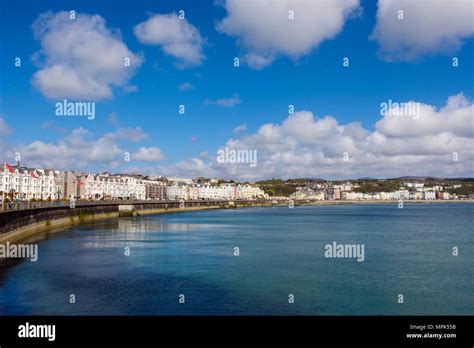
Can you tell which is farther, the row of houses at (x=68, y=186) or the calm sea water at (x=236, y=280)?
the row of houses at (x=68, y=186)

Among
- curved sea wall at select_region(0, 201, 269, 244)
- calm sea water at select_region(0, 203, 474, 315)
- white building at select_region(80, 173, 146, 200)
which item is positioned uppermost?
white building at select_region(80, 173, 146, 200)

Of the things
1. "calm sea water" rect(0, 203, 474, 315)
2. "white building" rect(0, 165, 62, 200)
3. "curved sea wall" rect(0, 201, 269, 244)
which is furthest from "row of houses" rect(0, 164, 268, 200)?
"calm sea water" rect(0, 203, 474, 315)

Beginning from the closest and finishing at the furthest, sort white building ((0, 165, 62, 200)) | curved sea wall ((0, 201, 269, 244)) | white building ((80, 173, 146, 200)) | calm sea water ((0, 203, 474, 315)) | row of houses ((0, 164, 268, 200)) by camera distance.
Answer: calm sea water ((0, 203, 474, 315))
curved sea wall ((0, 201, 269, 244))
white building ((0, 165, 62, 200))
row of houses ((0, 164, 268, 200))
white building ((80, 173, 146, 200))

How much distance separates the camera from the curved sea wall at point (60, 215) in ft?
137

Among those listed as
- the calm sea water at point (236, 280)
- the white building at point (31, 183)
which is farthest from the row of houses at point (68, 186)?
the calm sea water at point (236, 280)

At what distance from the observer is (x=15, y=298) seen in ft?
71.6

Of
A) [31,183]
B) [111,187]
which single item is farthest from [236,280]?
[111,187]

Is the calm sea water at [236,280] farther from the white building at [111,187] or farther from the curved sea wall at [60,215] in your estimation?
the white building at [111,187]

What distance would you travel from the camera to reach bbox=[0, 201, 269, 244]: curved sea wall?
41900mm

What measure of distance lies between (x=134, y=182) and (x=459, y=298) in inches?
6251

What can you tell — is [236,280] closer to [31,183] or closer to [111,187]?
[31,183]

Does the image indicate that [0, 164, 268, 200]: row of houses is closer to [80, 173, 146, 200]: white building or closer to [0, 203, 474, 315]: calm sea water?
[80, 173, 146, 200]: white building

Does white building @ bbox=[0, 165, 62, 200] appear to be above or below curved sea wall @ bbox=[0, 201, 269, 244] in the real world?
above
